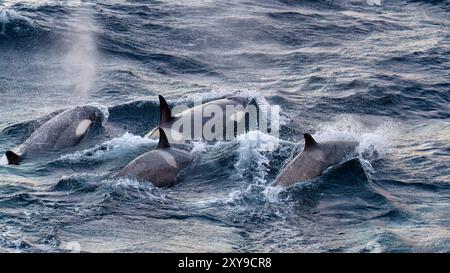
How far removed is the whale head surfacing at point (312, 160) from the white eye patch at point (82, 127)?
16.6 feet

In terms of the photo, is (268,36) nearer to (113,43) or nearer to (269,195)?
(113,43)

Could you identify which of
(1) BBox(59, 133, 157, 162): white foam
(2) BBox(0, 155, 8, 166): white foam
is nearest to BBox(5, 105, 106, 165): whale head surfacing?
(2) BBox(0, 155, 8, 166): white foam

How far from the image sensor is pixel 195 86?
2156 cm


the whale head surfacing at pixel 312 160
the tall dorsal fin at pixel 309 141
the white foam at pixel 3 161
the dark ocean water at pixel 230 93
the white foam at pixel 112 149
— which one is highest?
the tall dorsal fin at pixel 309 141

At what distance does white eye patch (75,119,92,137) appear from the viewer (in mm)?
17250

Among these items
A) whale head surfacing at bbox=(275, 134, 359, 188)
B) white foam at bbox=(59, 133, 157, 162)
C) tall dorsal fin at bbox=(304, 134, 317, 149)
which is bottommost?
white foam at bbox=(59, 133, 157, 162)

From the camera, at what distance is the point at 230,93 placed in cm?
2005

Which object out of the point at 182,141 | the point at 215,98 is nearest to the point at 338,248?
the point at 182,141

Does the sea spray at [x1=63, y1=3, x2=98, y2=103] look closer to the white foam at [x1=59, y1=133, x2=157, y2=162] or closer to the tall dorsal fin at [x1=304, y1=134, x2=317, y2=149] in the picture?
the white foam at [x1=59, y1=133, x2=157, y2=162]

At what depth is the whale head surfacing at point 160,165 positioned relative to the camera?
1429 centimetres

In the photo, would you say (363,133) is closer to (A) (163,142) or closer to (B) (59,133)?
(A) (163,142)

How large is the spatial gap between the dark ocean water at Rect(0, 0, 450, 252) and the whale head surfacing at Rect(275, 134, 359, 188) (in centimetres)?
26

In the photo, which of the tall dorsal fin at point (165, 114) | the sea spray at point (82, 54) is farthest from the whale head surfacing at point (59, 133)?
the sea spray at point (82, 54)

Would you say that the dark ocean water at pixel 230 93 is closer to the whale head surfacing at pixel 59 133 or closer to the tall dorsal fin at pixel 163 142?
the whale head surfacing at pixel 59 133
